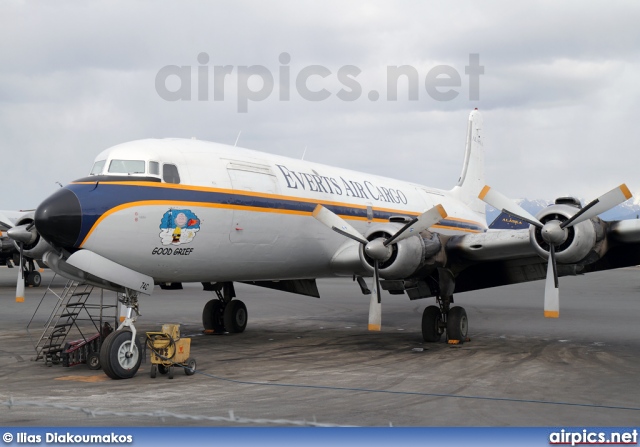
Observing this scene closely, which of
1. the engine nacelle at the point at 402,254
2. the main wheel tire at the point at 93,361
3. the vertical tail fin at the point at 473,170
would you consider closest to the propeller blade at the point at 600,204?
the engine nacelle at the point at 402,254

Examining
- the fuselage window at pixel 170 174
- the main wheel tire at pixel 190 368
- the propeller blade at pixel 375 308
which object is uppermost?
the fuselage window at pixel 170 174

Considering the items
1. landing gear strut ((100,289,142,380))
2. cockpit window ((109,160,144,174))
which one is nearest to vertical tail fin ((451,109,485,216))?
cockpit window ((109,160,144,174))

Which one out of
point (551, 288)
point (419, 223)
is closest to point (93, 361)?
point (419, 223)

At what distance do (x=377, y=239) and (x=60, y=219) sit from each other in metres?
6.68

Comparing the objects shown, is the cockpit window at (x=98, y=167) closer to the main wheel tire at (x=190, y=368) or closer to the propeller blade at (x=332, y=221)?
the main wheel tire at (x=190, y=368)

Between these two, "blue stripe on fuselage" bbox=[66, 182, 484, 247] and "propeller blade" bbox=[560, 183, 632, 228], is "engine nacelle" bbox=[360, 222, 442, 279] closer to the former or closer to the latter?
"blue stripe on fuselage" bbox=[66, 182, 484, 247]

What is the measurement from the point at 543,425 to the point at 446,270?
8.72 m

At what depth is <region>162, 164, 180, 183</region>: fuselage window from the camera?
1341 cm

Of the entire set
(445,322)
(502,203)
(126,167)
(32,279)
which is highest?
(126,167)

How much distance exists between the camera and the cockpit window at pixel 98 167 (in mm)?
13539

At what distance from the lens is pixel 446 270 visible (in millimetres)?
17266

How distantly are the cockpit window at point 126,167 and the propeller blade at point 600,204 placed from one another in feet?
27.1

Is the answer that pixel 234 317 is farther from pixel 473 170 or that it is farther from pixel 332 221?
pixel 473 170

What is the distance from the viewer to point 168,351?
12422mm
